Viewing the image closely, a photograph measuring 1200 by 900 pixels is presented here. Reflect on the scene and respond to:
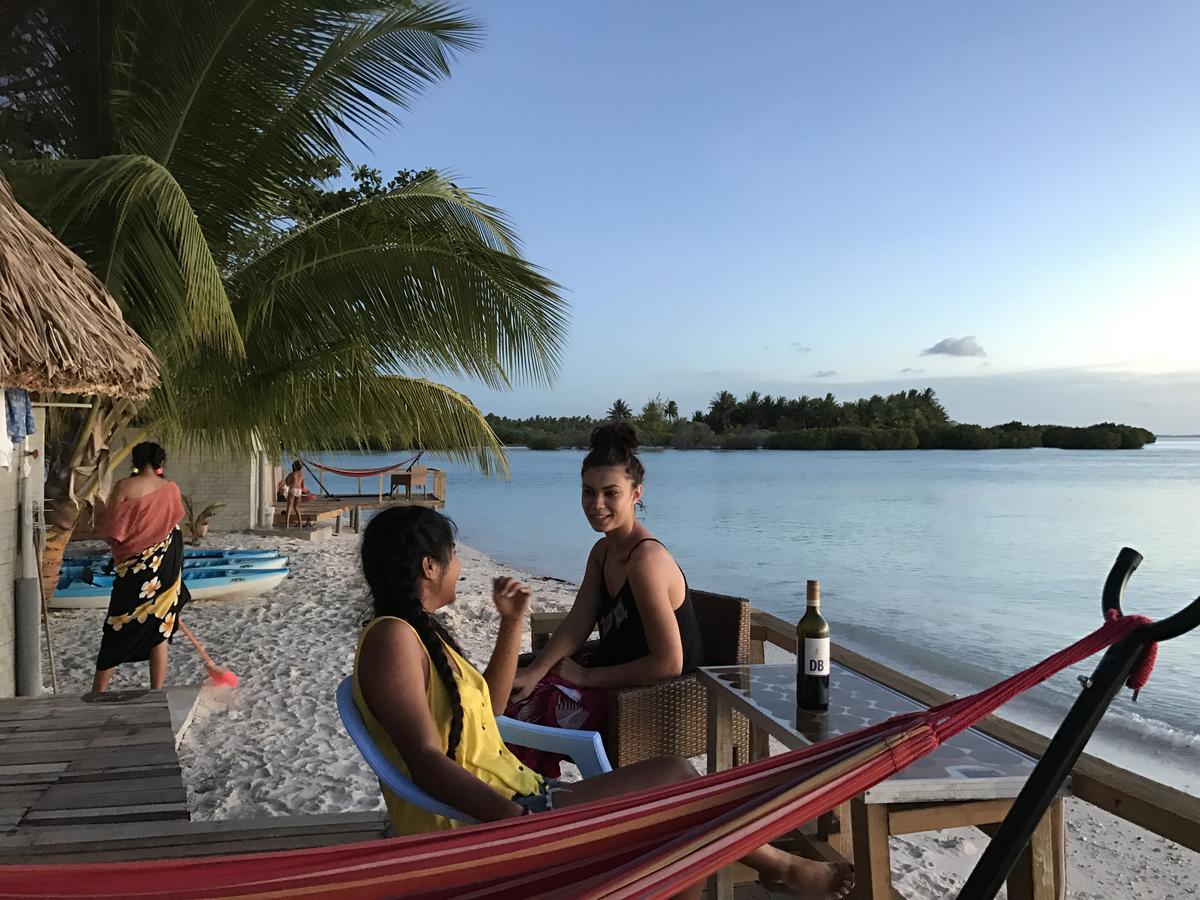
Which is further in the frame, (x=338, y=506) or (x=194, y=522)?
(x=338, y=506)

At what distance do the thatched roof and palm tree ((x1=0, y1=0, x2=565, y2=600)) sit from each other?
66cm

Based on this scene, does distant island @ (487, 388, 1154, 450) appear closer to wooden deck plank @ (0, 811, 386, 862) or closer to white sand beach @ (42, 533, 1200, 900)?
white sand beach @ (42, 533, 1200, 900)

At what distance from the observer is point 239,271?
5.96 m

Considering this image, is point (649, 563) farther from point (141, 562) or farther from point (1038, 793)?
point (141, 562)

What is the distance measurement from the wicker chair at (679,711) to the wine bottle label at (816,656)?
1.99 ft

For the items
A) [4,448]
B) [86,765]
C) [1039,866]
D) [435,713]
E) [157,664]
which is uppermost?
[4,448]

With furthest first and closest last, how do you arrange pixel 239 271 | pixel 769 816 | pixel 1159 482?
pixel 1159 482 < pixel 239 271 < pixel 769 816

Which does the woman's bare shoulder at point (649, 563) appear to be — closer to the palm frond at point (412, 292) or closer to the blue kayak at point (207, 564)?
the palm frond at point (412, 292)

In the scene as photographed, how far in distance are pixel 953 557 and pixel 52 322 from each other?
51.6 ft

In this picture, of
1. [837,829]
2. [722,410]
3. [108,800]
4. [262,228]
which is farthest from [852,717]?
[722,410]

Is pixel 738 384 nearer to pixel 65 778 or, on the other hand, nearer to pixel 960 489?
pixel 960 489

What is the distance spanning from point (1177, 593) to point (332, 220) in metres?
12.1

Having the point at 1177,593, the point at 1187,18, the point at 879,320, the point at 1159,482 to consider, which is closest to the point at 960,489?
the point at 1159,482

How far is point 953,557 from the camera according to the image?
1598cm
